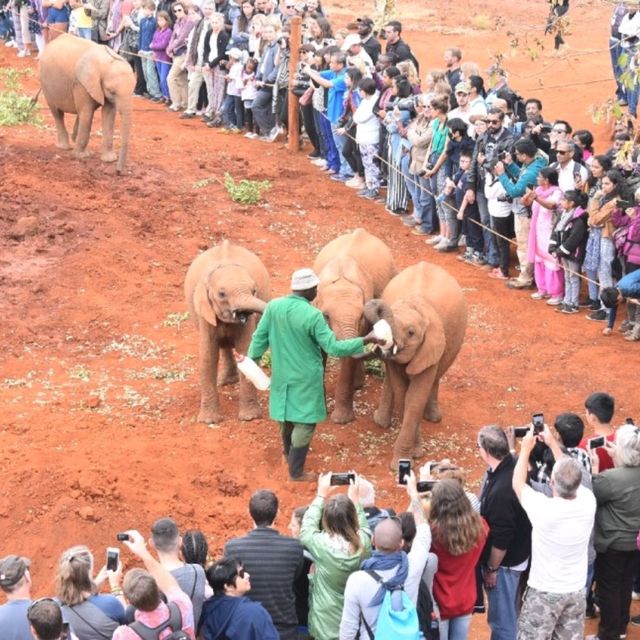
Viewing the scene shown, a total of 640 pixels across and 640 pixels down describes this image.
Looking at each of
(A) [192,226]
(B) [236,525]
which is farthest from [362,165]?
(B) [236,525]

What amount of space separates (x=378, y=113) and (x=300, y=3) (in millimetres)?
6359

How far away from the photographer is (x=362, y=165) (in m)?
18.8

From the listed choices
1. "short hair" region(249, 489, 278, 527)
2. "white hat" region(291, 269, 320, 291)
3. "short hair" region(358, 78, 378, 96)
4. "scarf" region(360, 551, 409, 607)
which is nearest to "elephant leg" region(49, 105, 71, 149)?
"short hair" region(358, 78, 378, 96)

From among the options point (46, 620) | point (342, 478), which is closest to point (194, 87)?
point (342, 478)

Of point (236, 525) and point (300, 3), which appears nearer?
point (236, 525)

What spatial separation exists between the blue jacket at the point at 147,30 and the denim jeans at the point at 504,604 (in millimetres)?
18411

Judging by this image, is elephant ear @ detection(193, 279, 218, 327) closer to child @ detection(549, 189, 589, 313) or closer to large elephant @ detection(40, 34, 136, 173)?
child @ detection(549, 189, 589, 313)

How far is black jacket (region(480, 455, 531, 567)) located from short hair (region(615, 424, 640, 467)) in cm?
80

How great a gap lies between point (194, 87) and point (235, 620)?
57.7ft

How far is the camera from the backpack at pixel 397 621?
251 inches

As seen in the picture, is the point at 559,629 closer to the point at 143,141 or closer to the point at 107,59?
the point at 107,59

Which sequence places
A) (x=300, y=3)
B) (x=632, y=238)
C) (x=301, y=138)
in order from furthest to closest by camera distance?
(x=300, y=3) < (x=301, y=138) < (x=632, y=238)

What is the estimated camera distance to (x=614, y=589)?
815cm

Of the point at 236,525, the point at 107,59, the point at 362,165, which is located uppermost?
the point at 107,59
